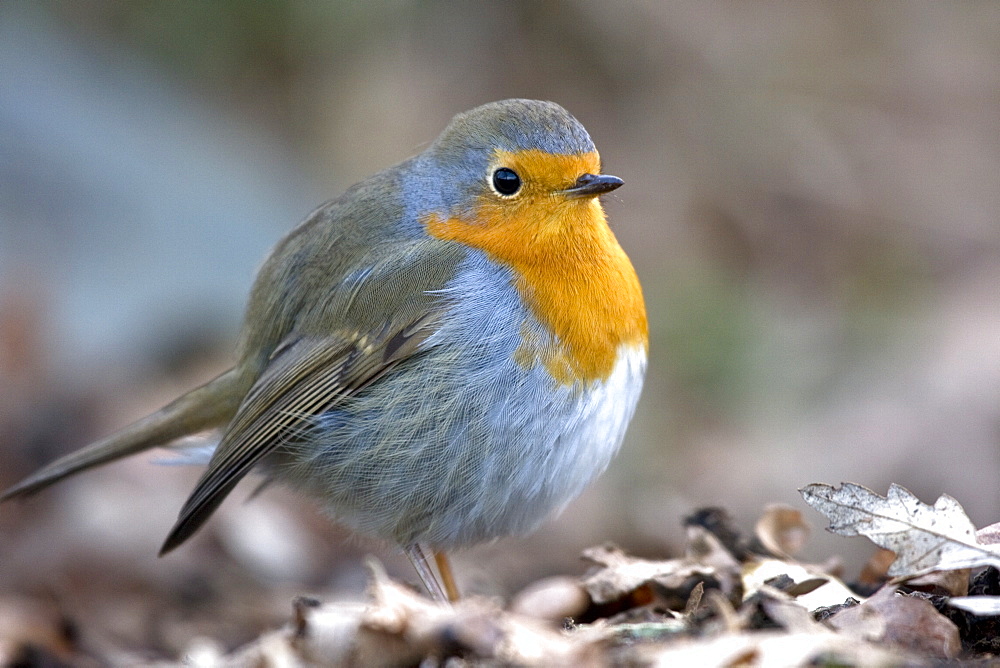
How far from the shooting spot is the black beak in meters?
3.62

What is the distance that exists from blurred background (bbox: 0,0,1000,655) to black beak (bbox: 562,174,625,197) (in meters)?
1.97

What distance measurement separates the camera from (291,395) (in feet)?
12.9

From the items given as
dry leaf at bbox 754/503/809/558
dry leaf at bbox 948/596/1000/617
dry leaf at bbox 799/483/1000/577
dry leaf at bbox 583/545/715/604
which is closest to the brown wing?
dry leaf at bbox 583/545/715/604

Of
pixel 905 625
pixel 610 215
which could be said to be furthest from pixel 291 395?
pixel 610 215

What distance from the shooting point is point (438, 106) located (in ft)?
28.5

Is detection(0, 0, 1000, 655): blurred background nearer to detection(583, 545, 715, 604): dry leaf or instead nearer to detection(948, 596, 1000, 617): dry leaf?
detection(583, 545, 715, 604): dry leaf

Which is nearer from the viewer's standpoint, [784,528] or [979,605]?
[979,605]

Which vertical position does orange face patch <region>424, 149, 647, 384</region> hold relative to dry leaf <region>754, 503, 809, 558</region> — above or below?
above

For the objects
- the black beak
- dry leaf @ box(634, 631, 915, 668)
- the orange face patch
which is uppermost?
the black beak

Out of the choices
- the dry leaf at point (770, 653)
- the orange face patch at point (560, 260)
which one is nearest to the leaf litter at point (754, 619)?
the dry leaf at point (770, 653)

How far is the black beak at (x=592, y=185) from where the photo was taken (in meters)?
3.62

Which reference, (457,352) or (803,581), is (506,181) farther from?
(803,581)

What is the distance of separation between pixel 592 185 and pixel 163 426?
1905 millimetres

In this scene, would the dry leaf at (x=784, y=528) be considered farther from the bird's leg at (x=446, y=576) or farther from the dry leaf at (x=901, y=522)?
the bird's leg at (x=446, y=576)
